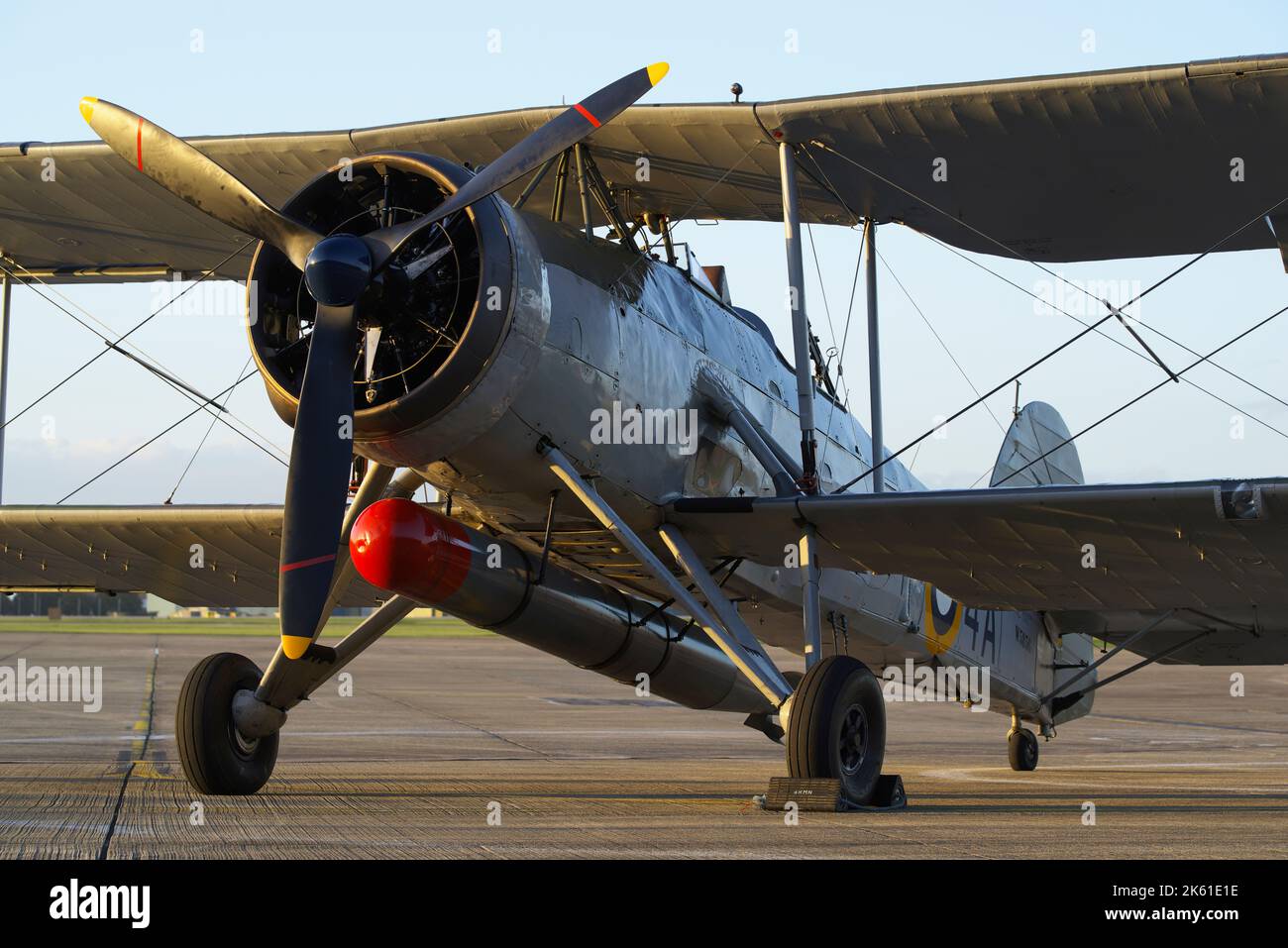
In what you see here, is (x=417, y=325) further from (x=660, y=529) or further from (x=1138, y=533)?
(x=1138, y=533)

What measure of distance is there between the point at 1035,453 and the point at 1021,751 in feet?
9.62

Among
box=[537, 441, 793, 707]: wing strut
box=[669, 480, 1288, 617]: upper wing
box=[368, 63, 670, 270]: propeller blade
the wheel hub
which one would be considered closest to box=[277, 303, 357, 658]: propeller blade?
box=[368, 63, 670, 270]: propeller blade

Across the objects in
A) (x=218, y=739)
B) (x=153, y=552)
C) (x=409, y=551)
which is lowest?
(x=218, y=739)

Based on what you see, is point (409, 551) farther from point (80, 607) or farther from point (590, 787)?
point (80, 607)

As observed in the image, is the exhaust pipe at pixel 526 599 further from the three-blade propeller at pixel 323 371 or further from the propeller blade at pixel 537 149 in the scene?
the propeller blade at pixel 537 149

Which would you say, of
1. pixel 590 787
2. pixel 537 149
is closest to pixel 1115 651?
pixel 590 787

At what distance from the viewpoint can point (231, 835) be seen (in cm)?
588

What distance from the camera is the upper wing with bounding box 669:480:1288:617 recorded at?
7.91 meters

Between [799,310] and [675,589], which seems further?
[799,310]

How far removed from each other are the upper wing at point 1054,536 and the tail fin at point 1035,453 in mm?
4043

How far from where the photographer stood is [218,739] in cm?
855

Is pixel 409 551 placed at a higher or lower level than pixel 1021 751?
higher
